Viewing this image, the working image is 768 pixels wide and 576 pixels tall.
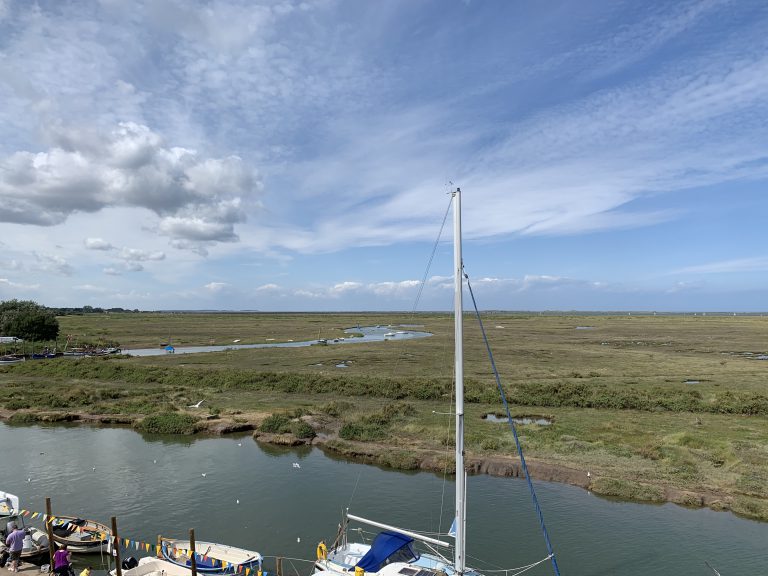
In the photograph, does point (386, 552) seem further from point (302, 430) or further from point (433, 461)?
point (302, 430)

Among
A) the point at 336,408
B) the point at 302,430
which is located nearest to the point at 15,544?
the point at 302,430

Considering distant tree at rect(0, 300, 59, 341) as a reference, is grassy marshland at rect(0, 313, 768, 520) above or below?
below

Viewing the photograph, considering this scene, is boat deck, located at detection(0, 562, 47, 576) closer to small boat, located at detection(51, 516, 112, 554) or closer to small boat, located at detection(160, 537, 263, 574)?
small boat, located at detection(51, 516, 112, 554)

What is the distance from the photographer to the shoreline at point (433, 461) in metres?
31.6

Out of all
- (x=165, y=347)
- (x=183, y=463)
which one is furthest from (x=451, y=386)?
(x=165, y=347)

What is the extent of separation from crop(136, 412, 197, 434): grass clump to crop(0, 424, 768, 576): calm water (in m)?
4.69

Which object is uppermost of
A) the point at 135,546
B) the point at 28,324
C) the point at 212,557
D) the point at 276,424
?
the point at 28,324

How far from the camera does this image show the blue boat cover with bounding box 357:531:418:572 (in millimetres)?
20767

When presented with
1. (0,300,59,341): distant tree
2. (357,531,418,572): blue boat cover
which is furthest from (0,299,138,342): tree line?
(357,531,418,572): blue boat cover

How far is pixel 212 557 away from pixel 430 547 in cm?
1050

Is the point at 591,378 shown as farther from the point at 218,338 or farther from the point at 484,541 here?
the point at 218,338

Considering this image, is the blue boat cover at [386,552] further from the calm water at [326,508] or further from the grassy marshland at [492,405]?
the grassy marshland at [492,405]

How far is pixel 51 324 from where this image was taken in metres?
128

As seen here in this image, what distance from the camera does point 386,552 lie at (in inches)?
824
